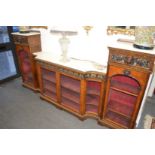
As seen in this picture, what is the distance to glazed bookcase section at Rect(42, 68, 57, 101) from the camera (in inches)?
104

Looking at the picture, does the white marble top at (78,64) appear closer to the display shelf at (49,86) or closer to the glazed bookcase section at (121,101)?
the glazed bookcase section at (121,101)

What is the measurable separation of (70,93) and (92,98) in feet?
1.36

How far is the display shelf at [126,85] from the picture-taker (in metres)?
1.86

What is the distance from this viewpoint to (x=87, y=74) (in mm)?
2041

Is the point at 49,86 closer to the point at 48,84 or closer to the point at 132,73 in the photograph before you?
the point at 48,84

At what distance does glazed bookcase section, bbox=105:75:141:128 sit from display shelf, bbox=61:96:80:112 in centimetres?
54

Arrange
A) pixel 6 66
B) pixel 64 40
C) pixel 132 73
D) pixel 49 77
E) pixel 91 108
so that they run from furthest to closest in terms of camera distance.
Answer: pixel 6 66, pixel 49 77, pixel 91 108, pixel 64 40, pixel 132 73

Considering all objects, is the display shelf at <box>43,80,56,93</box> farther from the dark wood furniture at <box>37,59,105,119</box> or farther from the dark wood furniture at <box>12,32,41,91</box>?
the dark wood furniture at <box>12,32,41,91</box>

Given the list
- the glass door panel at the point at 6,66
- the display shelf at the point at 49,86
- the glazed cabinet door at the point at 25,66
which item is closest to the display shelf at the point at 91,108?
the display shelf at the point at 49,86

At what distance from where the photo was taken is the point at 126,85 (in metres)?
1.99

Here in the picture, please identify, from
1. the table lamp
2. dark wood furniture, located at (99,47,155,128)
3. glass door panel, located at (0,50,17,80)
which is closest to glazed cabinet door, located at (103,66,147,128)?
dark wood furniture, located at (99,47,155,128)

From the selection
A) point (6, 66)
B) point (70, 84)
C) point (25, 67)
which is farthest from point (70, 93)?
point (6, 66)
